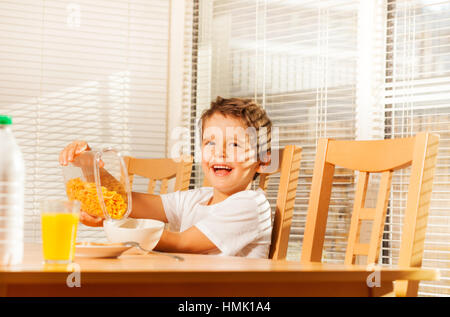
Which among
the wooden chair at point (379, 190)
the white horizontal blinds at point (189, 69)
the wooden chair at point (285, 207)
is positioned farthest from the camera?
the white horizontal blinds at point (189, 69)

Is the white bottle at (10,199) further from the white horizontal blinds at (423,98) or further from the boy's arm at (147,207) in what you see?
the white horizontal blinds at (423,98)

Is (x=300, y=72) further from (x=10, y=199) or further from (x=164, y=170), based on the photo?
(x=10, y=199)

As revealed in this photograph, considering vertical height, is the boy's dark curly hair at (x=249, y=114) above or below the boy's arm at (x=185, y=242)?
above

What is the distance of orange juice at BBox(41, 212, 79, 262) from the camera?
96 cm

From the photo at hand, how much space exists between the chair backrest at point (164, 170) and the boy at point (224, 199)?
34cm

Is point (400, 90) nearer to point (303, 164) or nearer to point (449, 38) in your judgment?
point (449, 38)

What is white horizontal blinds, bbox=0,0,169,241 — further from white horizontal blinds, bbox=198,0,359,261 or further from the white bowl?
the white bowl

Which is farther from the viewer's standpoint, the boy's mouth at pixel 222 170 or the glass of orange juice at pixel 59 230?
the boy's mouth at pixel 222 170

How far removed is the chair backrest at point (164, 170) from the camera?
2.34 m

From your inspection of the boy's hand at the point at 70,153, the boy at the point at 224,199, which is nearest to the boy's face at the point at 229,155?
the boy at the point at 224,199

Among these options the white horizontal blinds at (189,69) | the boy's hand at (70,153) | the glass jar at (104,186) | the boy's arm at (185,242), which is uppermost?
the white horizontal blinds at (189,69)

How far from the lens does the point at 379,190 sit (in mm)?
1438

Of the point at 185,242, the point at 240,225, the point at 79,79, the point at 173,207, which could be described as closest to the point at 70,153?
the point at 185,242

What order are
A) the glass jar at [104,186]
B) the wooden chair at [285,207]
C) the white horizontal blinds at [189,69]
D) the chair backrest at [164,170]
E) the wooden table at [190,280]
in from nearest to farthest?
the wooden table at [190,280], the glass jar at [104,186], the wooden chair at [285,207], the chair backrest at [164,170], the white horizontal blinds at [189,69]
